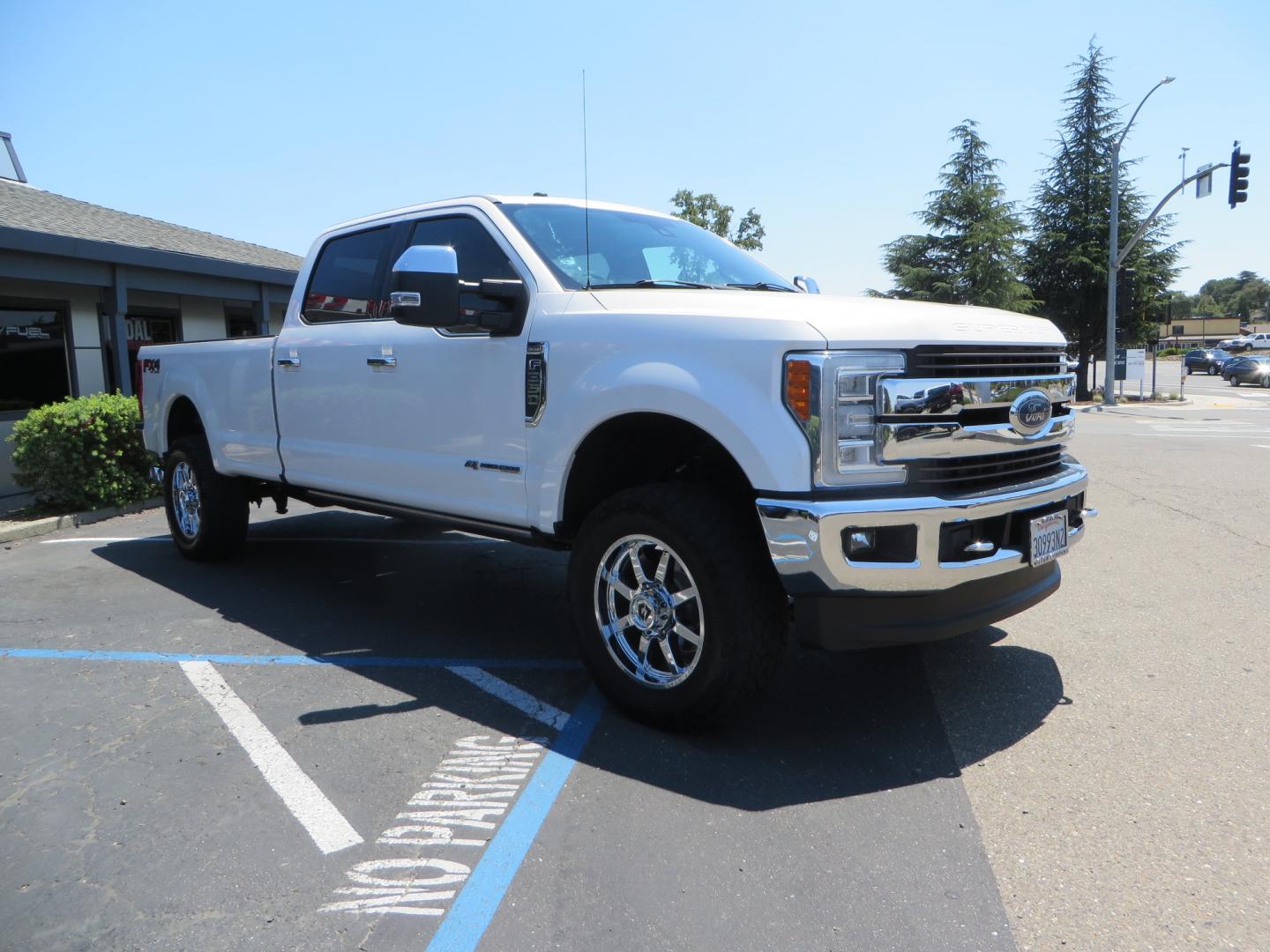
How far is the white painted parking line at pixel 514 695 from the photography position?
12.6 ft

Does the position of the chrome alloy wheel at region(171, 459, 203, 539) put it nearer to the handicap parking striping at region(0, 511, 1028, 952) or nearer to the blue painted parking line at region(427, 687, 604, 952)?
the handicap parking striping at region(0, 511, 1028, 952)

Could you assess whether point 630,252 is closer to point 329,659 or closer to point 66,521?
point 329,659

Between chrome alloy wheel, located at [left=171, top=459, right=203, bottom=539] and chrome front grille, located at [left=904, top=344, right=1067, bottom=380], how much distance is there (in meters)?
5.21

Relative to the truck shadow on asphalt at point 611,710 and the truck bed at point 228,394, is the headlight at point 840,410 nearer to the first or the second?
the truck shadow on asphalt at point 611,710

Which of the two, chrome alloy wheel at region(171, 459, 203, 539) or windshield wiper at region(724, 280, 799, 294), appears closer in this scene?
windshield wiper at region(724, 280, 799, 294)

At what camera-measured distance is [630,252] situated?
4.54 metres

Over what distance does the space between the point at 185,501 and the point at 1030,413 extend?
577cm

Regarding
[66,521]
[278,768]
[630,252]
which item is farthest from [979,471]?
[66,521]

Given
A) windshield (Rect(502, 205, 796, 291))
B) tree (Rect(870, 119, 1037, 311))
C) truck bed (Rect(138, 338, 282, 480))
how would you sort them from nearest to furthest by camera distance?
1. windshield (Rect(502, 205, 796, 291))
2. truck bed (Rect(138, 338, 282, 480))
3. tree (Rect(870, 119, 1037, 311))

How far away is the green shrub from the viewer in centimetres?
908

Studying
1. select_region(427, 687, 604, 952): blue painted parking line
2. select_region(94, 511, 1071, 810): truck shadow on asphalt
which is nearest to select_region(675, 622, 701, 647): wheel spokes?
select_region(94, 511, 1071, 810): truck shadow on asphalt

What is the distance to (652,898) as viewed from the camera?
256 cm

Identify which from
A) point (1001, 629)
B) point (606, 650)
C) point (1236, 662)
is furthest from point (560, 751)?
point (1236, 662)

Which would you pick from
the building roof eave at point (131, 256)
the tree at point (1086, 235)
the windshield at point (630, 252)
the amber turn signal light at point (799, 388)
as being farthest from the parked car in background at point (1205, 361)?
the amber turn signal light at point (799, 388)
